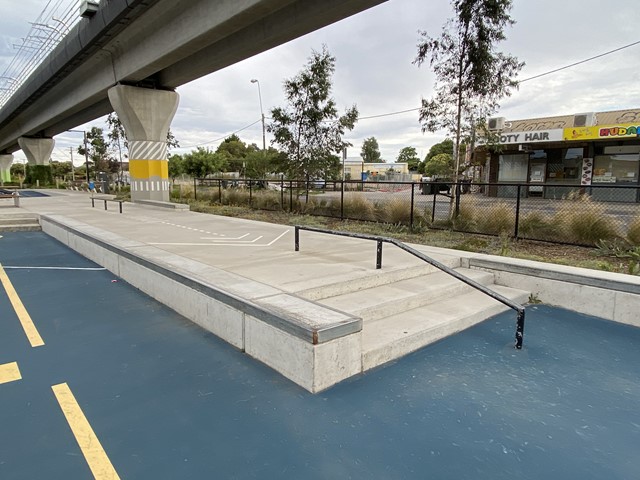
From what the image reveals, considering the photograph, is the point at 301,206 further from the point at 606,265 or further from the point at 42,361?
the point at 42,361

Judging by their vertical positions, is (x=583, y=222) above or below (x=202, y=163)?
below

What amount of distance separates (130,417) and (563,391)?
3545 mm

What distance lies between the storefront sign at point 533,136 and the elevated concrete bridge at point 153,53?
52.2 feet

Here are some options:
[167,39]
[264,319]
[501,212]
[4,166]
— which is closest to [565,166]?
[501,212]

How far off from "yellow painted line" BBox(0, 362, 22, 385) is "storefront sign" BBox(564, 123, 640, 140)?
87.1 feet

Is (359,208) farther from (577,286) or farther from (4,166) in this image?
(4,166)

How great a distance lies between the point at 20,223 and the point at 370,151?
12967cm

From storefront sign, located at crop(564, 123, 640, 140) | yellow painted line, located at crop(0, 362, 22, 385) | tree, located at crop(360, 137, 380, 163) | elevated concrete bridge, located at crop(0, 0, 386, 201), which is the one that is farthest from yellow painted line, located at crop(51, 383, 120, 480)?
tree, located at crop(360, 137, 380, 163)

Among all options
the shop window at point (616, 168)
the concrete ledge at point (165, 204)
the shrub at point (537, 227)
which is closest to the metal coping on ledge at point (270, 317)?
the shrub at point (537, 227)

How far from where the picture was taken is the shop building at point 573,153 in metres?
22.0

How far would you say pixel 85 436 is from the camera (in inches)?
109

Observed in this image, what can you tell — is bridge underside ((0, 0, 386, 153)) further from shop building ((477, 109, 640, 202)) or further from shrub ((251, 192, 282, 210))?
shop building ((477, 109, 640, 202))

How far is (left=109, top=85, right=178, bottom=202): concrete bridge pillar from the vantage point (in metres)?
20.9

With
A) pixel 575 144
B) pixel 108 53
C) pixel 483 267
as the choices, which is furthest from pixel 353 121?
pixel 575 144
